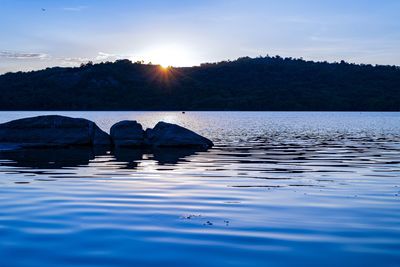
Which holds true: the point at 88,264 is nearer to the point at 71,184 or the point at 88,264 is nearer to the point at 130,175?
the point at 71,184

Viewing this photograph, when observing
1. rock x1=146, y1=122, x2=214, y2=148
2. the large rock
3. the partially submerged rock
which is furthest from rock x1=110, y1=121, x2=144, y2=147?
the large rock

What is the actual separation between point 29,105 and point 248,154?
143545mm

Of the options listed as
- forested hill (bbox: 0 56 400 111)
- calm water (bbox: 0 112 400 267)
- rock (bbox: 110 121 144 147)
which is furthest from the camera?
forested hill (bbox: 0 56 400 111)

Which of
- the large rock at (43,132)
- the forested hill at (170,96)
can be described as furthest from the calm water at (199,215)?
the forested hill at (170,96)

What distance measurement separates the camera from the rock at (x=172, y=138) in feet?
117

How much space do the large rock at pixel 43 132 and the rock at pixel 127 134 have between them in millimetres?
2157

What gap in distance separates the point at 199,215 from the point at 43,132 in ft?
82.5

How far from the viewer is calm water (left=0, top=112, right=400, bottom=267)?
9.20 meters

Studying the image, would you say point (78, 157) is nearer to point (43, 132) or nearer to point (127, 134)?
point (43, 132)

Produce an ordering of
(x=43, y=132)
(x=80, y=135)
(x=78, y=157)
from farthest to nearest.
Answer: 1. (x=80, y=135)
2. (x=43, y=132)
3. (x=78, y=157)

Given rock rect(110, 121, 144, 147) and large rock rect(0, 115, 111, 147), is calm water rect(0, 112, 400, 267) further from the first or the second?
rock rect(110, 121, 144, 147)

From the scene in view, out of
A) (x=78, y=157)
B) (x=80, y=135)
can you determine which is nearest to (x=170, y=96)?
(x=80, y=135)

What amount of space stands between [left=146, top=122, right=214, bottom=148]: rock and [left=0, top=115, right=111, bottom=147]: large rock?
4621 mm

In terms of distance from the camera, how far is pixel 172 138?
117 ft
